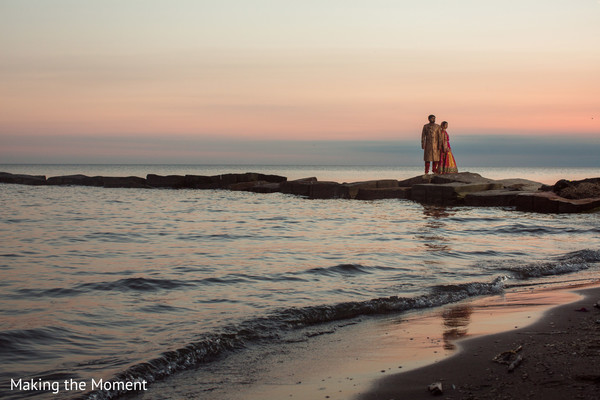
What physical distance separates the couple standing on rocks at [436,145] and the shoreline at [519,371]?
17699 mm

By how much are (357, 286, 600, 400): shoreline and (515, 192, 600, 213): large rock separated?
444 inches

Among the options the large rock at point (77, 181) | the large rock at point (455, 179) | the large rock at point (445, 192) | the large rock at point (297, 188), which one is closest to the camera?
the large rock at point (445, 192)

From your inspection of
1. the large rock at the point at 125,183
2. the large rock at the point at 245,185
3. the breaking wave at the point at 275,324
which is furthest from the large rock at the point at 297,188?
the breaking wave at the point at 275,324

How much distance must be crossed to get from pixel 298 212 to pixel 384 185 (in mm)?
7250

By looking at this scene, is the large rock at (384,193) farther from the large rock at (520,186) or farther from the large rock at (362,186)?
the large rock at (520,186)

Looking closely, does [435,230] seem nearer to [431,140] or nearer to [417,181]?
[417,181]

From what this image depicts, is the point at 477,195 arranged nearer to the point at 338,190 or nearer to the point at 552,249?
the point at 338,190

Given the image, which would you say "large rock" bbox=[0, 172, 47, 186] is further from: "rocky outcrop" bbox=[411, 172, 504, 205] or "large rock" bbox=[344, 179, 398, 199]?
"rocky outcrop" bbox=[411, 172, 504, 205]

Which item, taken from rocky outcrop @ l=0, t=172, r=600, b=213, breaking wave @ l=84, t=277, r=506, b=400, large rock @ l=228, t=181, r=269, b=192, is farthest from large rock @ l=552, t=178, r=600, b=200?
large rock @ l=228, t=181, r=269, b=192

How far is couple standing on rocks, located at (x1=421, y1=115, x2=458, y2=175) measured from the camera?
21.5 m

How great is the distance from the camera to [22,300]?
5488 mm

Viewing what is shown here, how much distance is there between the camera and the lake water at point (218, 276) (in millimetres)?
4156

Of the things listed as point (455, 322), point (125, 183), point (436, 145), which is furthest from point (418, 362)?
point (125, 183)

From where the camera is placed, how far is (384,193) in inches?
794
